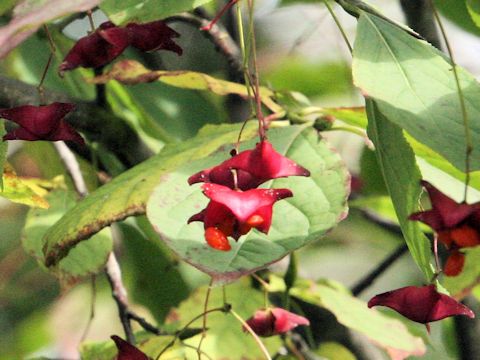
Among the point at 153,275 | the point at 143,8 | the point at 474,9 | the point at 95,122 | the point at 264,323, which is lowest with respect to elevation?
the point at 153,275

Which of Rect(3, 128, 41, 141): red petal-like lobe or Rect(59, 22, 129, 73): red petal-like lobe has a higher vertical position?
Rect(59, 22, 129, 73): red petal-like lobe

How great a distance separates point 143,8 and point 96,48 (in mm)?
218

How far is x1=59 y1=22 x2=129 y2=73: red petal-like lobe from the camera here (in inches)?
36.1

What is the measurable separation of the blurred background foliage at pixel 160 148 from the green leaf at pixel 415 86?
0.95 feet

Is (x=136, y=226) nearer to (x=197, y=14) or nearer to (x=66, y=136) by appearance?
(x=197, y=14)

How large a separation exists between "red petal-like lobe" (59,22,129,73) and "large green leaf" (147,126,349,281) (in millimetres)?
140

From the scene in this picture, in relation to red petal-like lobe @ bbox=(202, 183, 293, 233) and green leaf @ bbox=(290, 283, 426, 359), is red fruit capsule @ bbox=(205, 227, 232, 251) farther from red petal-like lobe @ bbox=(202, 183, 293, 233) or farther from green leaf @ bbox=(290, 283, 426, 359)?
green leaf @ bbox=(290, 283, 426, 359)

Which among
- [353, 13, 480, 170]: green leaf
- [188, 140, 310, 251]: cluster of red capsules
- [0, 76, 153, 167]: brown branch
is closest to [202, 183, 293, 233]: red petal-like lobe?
[188, 140, 310, 251]: cluster of red capsules

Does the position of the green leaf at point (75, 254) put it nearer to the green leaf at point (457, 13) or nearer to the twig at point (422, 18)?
the twig at point (422, 18)

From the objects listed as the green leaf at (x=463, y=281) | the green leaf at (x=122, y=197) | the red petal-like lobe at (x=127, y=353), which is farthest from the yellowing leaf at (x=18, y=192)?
the green leaf at (x=463, y=281)

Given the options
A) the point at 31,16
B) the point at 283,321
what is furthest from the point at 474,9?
the point at 31,16

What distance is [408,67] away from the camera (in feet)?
2.42

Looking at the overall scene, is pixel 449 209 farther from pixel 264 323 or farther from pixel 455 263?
pixel 264 323

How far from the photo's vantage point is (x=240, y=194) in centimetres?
72
